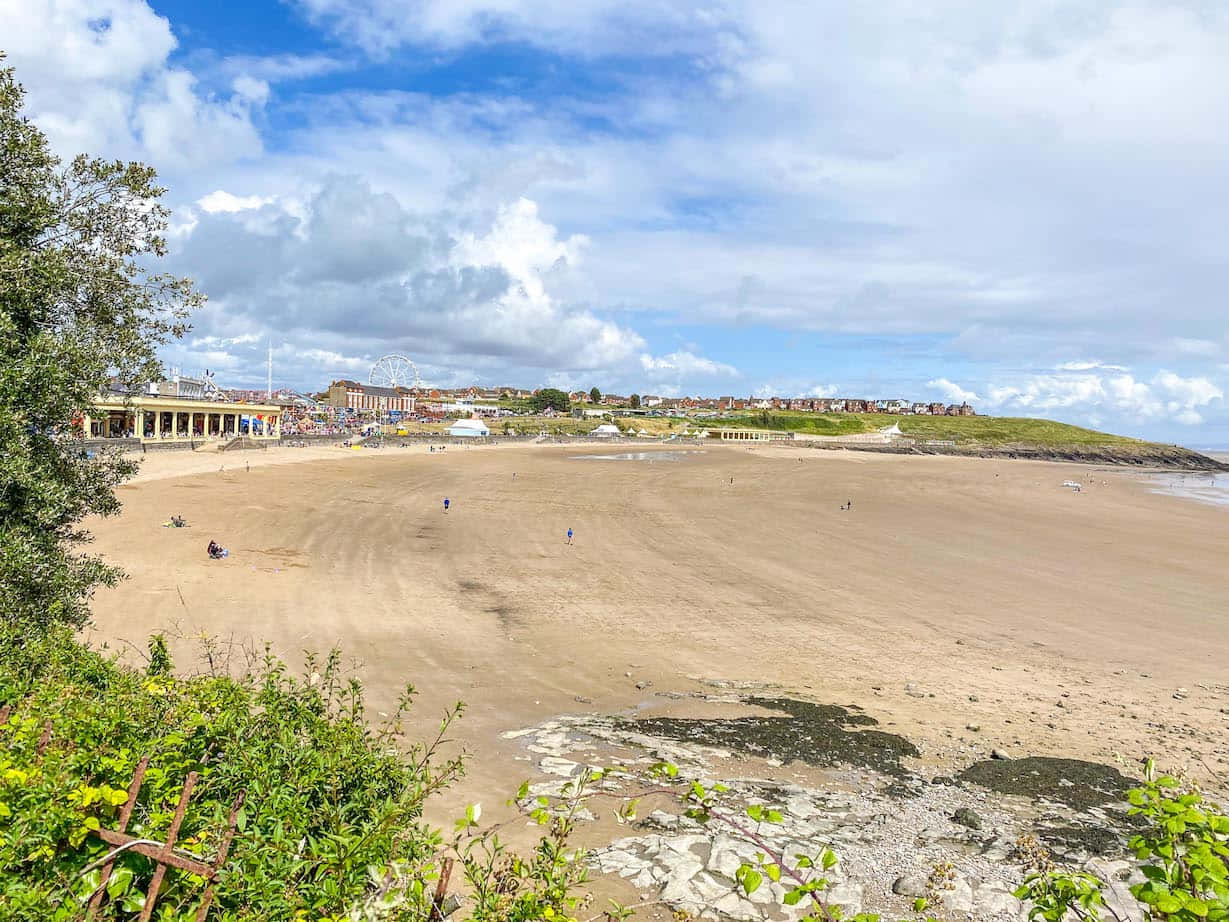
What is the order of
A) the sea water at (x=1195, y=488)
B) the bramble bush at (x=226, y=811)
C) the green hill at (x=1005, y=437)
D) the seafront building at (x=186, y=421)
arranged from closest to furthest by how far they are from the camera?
the bramble bush at (x=226, y=811), the sea water at (x=1195, y=488), the seafront building at (x=186, y=421), the green hill at (x=1005, y=437)

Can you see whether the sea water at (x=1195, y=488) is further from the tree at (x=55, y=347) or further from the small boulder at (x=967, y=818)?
the tree at (x=55, y=347)

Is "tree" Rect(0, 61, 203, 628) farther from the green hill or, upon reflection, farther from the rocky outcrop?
the green hill

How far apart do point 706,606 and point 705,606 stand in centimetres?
2

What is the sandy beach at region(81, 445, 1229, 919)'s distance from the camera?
36.7 feet

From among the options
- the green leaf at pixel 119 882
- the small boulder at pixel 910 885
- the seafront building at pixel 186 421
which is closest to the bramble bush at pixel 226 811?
the green leaf at pixel 119 882

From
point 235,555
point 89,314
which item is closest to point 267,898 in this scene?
point 89,314

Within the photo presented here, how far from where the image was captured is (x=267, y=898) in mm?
3434

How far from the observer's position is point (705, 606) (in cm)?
1775

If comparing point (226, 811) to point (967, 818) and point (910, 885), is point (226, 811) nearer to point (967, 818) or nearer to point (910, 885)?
point (910, 885)

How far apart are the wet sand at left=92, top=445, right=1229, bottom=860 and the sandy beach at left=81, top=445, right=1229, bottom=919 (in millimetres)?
86

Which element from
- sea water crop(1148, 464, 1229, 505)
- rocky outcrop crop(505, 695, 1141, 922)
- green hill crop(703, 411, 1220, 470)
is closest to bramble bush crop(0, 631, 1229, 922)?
rocky outcrop crop(505, 695, 1141, 922)

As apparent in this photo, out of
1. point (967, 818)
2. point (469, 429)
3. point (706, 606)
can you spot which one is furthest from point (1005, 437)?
point (967, 818)

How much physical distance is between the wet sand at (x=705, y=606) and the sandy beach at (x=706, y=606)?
86mm

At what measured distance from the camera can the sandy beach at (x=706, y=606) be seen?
11195 millimetres
